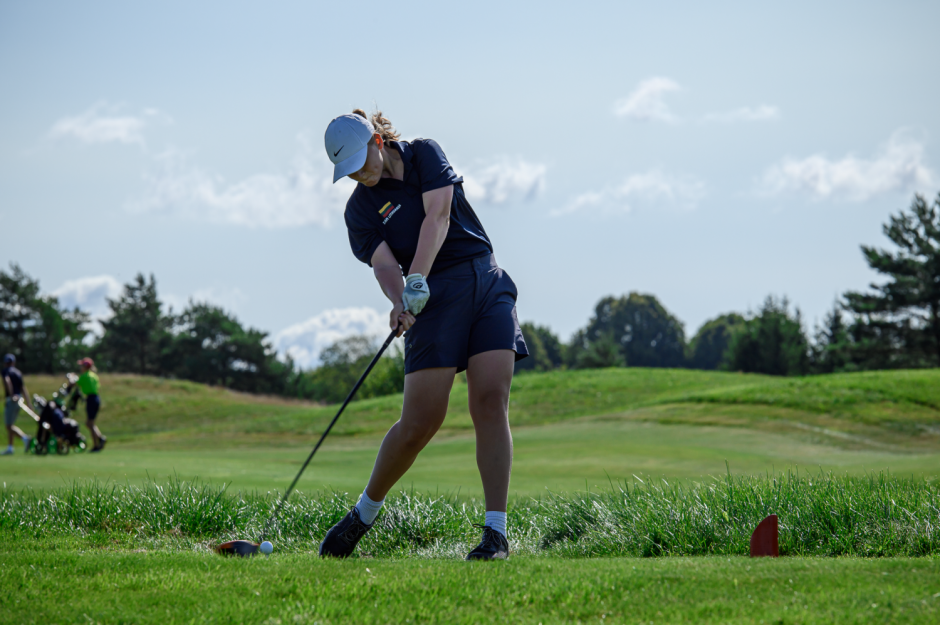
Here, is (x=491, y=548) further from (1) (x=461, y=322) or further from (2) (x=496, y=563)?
(1) (x=461, y=322)

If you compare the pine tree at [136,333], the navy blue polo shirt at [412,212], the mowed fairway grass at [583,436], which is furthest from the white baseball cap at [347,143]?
the pine tree at [136,333]

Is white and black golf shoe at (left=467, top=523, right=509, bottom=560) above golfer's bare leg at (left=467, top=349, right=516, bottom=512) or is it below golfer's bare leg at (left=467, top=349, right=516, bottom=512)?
below

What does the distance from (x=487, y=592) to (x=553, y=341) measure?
8315 cm

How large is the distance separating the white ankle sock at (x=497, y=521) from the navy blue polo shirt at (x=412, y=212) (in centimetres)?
122

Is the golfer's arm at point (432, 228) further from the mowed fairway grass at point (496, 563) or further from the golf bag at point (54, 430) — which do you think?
the golf bag at point (54, 430)

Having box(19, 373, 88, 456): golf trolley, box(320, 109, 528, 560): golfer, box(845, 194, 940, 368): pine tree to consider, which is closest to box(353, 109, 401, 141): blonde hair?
box(320, 109, 528, 560): golfer

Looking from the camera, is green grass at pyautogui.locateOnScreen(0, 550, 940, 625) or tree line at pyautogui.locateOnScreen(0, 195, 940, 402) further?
tree line at pyautogui.locateOnScreen(0, 195, 940, 402)

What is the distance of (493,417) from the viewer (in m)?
3.79

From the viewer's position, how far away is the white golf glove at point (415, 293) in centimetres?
369

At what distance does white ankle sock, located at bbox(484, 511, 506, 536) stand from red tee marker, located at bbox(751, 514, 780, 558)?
114cm

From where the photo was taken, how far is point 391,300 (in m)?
3.94

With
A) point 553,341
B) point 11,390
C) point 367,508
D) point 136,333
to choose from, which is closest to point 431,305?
point 367,508

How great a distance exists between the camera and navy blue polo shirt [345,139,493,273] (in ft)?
13.0

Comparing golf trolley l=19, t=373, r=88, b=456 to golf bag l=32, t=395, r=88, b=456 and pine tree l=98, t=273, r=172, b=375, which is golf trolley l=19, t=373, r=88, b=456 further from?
pine tree l=98, t=273, r=172, b=375
